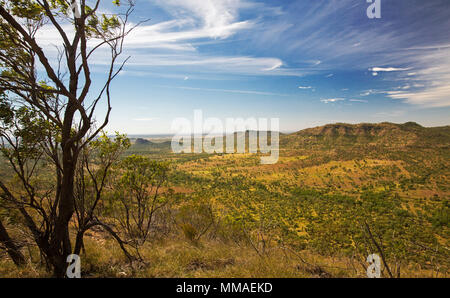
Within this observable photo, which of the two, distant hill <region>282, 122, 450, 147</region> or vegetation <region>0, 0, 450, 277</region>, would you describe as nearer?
vegetation <region>0, 0, 450, 277</region>

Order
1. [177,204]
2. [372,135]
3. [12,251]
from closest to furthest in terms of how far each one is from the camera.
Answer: [12,251]
[177,204]
[372,135]

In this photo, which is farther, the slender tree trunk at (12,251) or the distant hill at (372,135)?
the distant hill at (372,135)

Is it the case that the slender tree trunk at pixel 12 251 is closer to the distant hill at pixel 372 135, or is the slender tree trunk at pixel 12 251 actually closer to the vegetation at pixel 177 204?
the vegetation at pixel 177 204

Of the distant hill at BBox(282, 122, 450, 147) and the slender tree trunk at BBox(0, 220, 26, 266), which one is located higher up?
the distant hill at BBox(282, 122, 450, 147)

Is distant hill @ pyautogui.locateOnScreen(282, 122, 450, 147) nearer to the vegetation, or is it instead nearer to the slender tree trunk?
the vegetation

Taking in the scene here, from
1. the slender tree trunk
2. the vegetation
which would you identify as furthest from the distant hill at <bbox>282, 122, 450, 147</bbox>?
the slender tree trunk

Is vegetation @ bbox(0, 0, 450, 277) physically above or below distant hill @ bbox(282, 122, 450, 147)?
below

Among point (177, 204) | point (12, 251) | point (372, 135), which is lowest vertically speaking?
point (177, 204)

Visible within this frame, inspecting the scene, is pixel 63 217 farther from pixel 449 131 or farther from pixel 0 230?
pixel 449 131

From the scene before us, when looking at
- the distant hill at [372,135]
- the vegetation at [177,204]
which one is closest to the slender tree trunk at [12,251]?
the vegetation at [177,204]

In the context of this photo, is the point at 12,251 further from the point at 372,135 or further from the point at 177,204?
the point at 372,135

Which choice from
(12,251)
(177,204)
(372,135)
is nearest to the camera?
(12,251)

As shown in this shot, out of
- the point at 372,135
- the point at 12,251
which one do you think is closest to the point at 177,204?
the point at 12,251

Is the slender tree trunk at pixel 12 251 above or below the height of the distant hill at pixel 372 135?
below
